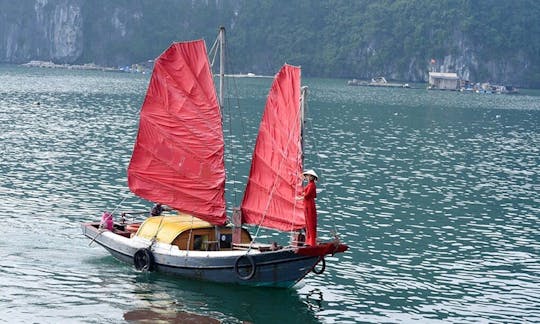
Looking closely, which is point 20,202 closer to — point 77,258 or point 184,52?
point 77,258

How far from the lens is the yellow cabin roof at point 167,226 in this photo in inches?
1401

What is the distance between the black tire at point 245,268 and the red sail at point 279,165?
196 cm

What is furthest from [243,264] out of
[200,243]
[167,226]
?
[167,226]

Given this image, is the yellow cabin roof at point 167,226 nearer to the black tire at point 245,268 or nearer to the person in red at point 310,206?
the black tire at point 245,268

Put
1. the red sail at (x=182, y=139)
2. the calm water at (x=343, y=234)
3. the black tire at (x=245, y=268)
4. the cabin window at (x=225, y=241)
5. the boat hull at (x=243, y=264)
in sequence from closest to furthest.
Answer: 1. the calm water at (x=343, y=234)
2. the boat hull at (x=243, y=264)
3. the black tire at (x=245, y=268)
4. the cabin window at (x=225, y=241)
5. the red sail at (x=182, y=139)

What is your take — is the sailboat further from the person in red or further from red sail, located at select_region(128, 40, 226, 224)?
the person in red

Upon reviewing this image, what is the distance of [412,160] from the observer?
75125 millimetres

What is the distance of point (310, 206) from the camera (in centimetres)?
3303

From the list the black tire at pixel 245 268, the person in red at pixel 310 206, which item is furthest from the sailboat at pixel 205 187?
the person in red at pixel 310 206

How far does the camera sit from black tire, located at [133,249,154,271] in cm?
3541

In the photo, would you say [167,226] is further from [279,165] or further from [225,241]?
[279,165]

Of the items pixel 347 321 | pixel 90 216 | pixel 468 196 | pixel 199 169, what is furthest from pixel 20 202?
pixel 468 196

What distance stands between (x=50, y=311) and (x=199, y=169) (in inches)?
333

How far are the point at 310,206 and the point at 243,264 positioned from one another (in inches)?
123
